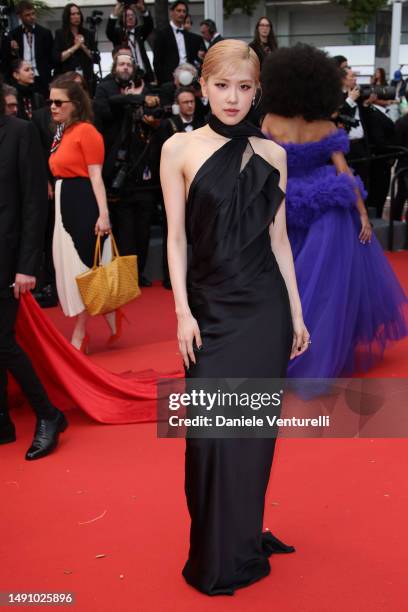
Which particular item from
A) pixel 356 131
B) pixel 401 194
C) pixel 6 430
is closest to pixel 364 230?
pixel 6 430

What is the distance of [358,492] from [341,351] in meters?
1.42

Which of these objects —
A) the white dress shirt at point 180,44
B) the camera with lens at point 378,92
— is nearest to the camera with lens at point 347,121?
the camera with lens at point 378,92

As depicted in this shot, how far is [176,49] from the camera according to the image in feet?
30.9

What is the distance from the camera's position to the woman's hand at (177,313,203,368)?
268 centimetres

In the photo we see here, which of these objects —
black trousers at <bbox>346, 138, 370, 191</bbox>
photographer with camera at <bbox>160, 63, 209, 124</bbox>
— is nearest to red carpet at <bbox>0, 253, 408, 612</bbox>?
photographer with camera at <bbox>160, 63, 209, 124</bbox>

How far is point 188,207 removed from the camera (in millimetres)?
2721

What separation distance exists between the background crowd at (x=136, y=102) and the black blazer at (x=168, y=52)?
0.01m

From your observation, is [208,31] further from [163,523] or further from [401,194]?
[163,523]

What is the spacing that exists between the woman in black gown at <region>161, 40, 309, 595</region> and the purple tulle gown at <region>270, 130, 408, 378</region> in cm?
201

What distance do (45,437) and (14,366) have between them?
376 millimetres

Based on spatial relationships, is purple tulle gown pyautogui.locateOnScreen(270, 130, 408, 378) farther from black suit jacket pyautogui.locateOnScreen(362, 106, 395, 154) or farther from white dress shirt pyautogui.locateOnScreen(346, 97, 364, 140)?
black suit jacket pyautogui.locateOnScreen(362, 106, 395, 154)

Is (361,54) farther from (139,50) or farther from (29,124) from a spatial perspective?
(29,124)

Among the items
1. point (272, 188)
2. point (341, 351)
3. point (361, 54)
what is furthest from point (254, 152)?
point (361, 54)

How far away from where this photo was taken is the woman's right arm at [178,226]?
269 centimetres
